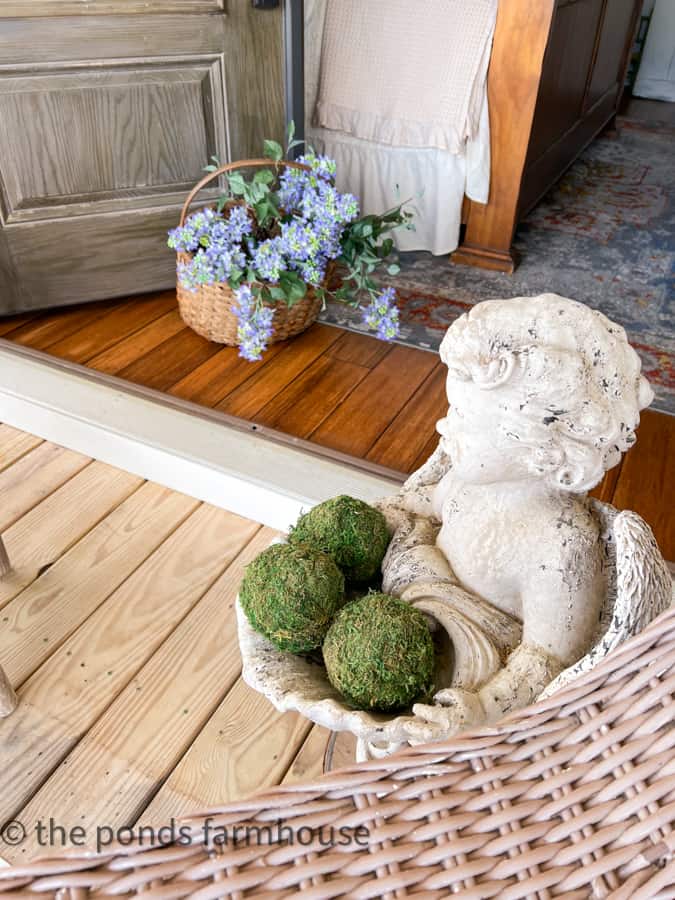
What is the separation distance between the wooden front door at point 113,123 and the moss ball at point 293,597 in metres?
1.56

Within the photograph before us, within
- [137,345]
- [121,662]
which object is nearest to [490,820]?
[121,662]

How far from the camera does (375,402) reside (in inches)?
69.0

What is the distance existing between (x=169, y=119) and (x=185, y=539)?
117 centimetres

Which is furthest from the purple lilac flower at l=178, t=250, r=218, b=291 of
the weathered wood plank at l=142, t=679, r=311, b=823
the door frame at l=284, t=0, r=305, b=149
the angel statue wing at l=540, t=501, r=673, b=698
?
the angel statue wing at l=540, t=501, r=673, b=698

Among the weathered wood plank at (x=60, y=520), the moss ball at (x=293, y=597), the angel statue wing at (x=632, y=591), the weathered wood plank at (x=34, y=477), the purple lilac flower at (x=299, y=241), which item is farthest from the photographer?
the purple lilac flower at (x=299, y=241)

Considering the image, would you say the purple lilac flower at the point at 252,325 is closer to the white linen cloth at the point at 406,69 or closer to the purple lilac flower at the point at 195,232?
the purple lilac flower at the point at 195,232

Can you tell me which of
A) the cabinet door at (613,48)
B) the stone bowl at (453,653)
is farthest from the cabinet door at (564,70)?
the stone bowl at (453,653)

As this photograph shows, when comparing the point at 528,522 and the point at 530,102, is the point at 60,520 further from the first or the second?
the point at 530,102

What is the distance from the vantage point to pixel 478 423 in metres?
0.66

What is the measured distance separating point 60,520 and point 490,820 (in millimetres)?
1254

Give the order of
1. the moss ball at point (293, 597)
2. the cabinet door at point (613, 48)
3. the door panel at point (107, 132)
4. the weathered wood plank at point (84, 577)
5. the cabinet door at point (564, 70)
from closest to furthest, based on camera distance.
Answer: the moss ball at point (293, 597) → the weathered wood plank at point (84, 577) → the door panel at point (107, 132) → the cabinet door at point (564, 70) → the cabinet door at point (613, 48)

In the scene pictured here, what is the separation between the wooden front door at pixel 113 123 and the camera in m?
1.75

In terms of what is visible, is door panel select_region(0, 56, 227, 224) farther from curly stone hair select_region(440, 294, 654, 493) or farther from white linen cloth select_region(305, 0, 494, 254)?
curly stone hair select_region(440, 294, 654, 493)

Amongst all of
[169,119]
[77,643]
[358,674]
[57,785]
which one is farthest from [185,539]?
[169,119]
